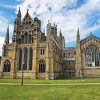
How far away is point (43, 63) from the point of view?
2783 inches

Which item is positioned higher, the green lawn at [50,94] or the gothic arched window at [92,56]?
the gothic arched window at [92,56]

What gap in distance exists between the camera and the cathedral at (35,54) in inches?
2763

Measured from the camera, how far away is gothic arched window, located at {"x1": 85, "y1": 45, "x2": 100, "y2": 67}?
2990 inches

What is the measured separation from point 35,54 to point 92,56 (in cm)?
2076

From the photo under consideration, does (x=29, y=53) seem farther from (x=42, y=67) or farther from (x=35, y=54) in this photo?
(x=42, y=67)

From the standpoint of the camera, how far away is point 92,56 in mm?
76938

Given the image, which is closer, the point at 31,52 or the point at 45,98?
the point at 45,98

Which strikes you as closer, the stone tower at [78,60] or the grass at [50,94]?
the grass at [50,94]

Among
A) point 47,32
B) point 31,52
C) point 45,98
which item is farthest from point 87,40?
point 45,98

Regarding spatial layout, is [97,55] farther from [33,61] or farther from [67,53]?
[67,53]

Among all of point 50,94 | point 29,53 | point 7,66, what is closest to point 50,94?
point 50,94

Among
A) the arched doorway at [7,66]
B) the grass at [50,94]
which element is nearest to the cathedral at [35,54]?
the arched doorway at [7,66]

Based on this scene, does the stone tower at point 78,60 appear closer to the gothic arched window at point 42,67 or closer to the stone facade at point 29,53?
the stone facade at point 29,53

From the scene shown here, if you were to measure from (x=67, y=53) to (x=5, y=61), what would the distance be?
41070mm
